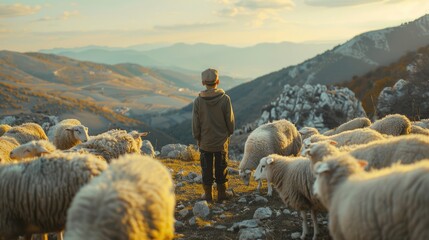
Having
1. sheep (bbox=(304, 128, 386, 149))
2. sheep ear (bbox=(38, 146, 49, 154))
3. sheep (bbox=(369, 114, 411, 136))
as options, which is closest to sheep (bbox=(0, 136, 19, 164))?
sheep ear (bbox=(38, 146, 49, 154))

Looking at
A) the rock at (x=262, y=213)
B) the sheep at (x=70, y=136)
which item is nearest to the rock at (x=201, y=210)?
the rock at (x=262, y=213)

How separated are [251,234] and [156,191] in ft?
9.94

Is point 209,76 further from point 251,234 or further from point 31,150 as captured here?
point 31,150

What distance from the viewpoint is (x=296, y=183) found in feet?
25.5

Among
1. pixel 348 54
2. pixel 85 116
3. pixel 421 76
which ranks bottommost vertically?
pixel 85 116

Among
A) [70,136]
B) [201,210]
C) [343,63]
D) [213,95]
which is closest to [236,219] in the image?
[201,210]

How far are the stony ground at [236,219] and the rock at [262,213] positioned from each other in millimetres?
71

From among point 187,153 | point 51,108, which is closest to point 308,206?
point 187,153

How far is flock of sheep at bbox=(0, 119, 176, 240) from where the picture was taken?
412cm

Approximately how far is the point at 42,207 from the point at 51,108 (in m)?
78.9

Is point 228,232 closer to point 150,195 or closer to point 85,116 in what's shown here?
point 150,195

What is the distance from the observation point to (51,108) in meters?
78.4

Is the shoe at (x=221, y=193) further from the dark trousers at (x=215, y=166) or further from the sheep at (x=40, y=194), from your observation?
the sheep at (x=40, y=194)

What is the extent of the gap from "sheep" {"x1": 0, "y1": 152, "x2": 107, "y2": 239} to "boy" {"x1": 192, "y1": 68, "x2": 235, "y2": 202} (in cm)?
432
